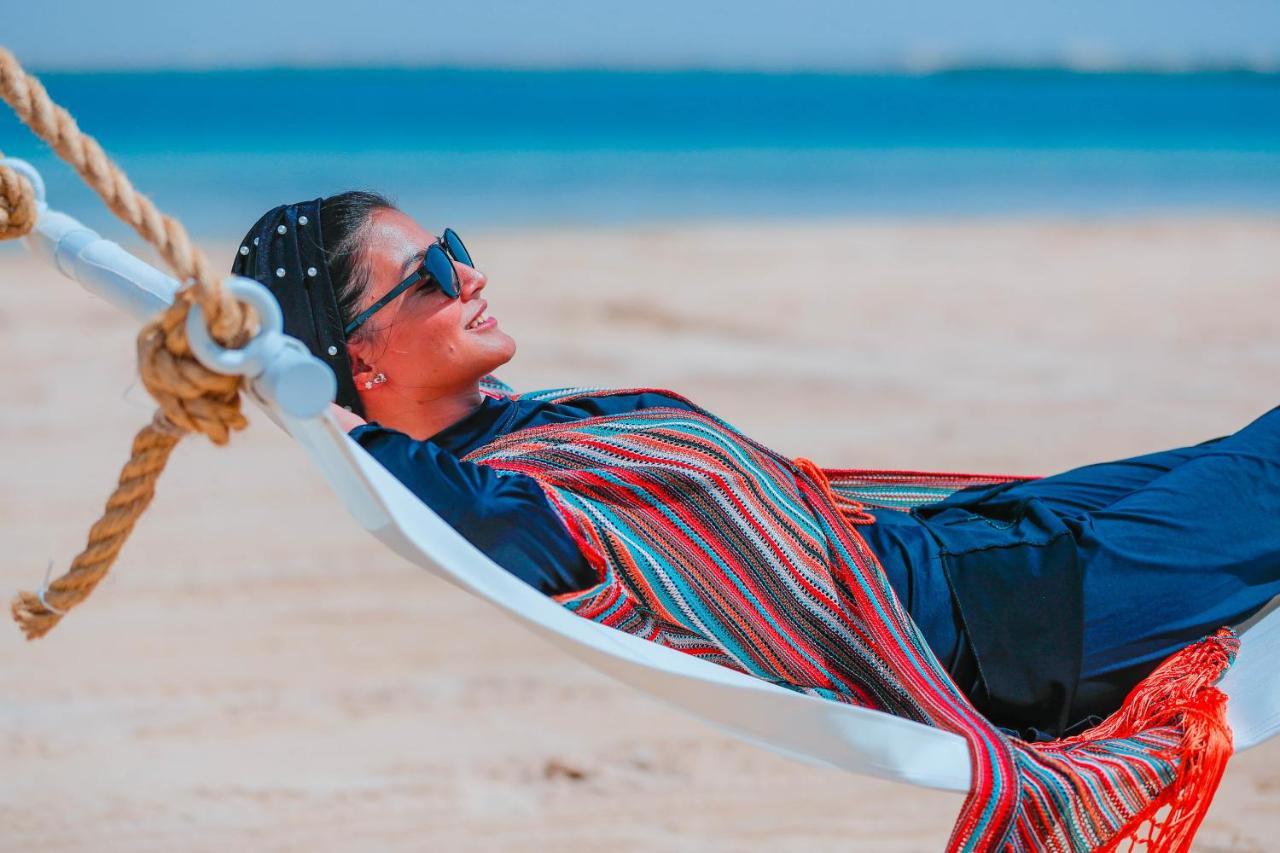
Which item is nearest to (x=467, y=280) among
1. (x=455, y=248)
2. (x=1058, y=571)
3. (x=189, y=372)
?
(x=455, y=248)

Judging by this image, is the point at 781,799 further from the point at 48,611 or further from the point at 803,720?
the point at 48,611

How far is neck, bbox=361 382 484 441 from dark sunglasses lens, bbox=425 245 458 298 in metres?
0.17

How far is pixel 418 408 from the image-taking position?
6.84 ft

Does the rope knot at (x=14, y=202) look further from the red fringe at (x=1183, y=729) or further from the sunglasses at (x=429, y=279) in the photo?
the red fringe at (x=1183, y=729)

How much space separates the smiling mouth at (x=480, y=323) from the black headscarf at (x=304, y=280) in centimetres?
19

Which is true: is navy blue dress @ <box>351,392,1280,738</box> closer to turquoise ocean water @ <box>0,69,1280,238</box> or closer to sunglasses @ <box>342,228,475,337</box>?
sunglasses @ <box>342,228,475,337</box>

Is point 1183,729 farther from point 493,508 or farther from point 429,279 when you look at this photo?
point 429,279

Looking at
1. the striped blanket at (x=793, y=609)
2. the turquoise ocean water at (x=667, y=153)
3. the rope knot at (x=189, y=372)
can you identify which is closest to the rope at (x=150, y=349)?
the rope knot at (x=189, y=372)

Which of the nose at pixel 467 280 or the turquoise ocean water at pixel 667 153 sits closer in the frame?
the nose at pixel 467 280

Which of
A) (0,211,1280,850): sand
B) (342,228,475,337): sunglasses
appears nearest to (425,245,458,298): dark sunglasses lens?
(342,228,475,337): sunglasses

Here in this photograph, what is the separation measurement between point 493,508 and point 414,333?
0.45 m

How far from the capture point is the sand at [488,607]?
292 centimetres

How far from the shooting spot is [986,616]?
1.85 metres

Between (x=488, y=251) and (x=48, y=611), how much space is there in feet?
30.4
